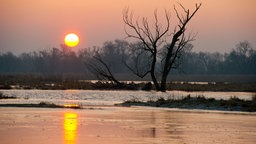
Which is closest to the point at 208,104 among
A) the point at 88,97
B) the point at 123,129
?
the point at 88,97

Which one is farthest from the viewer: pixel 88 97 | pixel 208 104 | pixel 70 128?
pixel 88 97

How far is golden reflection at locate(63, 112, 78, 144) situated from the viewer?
18.3 meters

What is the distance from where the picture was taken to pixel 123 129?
21938mm

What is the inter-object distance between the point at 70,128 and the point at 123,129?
5.75ft

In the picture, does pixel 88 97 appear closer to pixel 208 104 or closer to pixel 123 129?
pixel 208 104

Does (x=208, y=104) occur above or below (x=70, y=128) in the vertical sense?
above

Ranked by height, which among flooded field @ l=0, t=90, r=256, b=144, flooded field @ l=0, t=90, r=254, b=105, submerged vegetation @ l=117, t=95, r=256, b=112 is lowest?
flooded field @ l=0, t=90, r=256, b=144

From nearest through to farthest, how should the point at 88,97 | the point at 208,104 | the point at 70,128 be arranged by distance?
the point at 70,128 → the point at 208,104 → the point at 88,97

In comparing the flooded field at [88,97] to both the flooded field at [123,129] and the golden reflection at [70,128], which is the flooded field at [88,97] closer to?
the flooded field at [123,129]

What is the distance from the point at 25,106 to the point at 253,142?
18.5 m

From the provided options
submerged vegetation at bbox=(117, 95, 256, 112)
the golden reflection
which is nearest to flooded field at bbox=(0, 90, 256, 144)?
the golden reflection

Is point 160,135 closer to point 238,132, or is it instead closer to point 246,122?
point 238,132

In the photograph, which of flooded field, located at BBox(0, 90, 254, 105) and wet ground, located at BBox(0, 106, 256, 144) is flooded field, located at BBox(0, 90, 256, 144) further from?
flooded field, located at BBox(0, 90, 254, 105)

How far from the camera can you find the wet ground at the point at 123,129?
18580 millimetres
